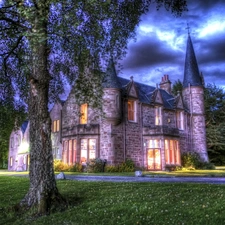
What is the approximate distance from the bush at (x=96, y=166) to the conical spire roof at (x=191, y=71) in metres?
16.1

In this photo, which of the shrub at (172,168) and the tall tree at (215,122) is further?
the tall tree at (215,122)

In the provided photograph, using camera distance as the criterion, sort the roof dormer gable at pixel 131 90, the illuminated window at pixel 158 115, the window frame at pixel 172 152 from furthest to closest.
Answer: the illuminated window at pixel 158 115 → the window frame at pixel 172 152 → the roof dormer gable at pixel 131 90

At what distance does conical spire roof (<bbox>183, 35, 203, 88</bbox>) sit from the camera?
33625 millimetres

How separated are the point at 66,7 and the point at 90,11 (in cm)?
111

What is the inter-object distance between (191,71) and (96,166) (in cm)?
1850

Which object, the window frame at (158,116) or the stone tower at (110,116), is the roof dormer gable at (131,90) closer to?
the stone tower at (110,116)

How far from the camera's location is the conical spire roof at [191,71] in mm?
33625

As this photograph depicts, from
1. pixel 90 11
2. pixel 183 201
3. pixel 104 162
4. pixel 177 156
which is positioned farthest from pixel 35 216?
pixel 177 156

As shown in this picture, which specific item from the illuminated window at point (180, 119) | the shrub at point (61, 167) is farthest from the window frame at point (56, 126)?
the illuminated window at point (180, 119)

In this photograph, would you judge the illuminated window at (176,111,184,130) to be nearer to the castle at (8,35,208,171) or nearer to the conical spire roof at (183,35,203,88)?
the castle at (8,35,208,171)

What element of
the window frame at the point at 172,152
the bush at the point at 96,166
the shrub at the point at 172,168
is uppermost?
the window frame at the point at 172,152

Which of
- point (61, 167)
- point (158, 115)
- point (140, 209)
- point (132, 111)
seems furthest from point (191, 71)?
point (140, 209)

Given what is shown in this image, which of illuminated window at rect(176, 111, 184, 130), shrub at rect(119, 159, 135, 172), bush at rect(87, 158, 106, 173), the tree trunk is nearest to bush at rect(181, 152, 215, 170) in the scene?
illuminated window at rect(176, 111, 184, 130)

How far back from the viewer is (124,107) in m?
26.5
